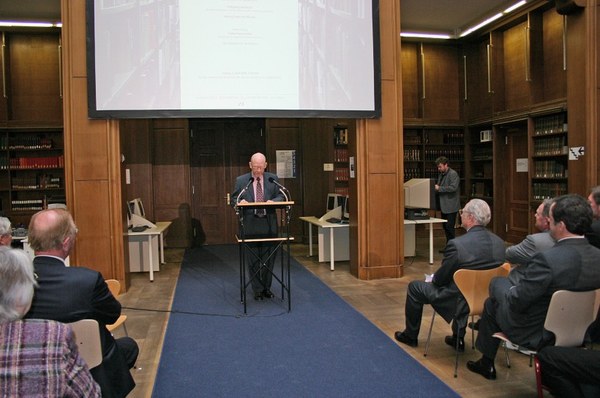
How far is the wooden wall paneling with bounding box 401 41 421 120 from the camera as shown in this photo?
10.2m

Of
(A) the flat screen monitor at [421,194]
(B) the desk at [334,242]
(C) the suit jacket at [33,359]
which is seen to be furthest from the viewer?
(B) the desk at [334,242]

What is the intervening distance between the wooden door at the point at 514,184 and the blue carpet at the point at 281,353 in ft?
16.0

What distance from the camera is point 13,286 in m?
1.61

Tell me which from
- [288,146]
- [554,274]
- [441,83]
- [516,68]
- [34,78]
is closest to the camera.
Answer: [554,274]

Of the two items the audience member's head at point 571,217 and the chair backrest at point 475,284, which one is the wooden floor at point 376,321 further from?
the audience member's head at point 571,217

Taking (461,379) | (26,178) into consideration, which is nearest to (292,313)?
(461,379)

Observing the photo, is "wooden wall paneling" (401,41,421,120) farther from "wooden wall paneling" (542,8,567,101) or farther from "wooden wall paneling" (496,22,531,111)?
"wooden wall paneling" (542,8,567,101)

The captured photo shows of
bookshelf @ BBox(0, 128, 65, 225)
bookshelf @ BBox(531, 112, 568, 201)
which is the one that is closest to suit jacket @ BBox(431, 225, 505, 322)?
bookshelf @ BBox(531, 112, 568, 201)

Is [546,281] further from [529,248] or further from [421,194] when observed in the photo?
[421,194]

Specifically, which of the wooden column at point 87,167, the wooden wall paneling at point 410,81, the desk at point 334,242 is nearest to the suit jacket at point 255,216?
the wooden column at point 87,167

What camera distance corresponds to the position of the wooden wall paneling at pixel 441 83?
10.2 metres

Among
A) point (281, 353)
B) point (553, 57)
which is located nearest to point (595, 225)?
point (281, 353)

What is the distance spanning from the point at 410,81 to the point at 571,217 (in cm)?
806

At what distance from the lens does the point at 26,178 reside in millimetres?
9078
